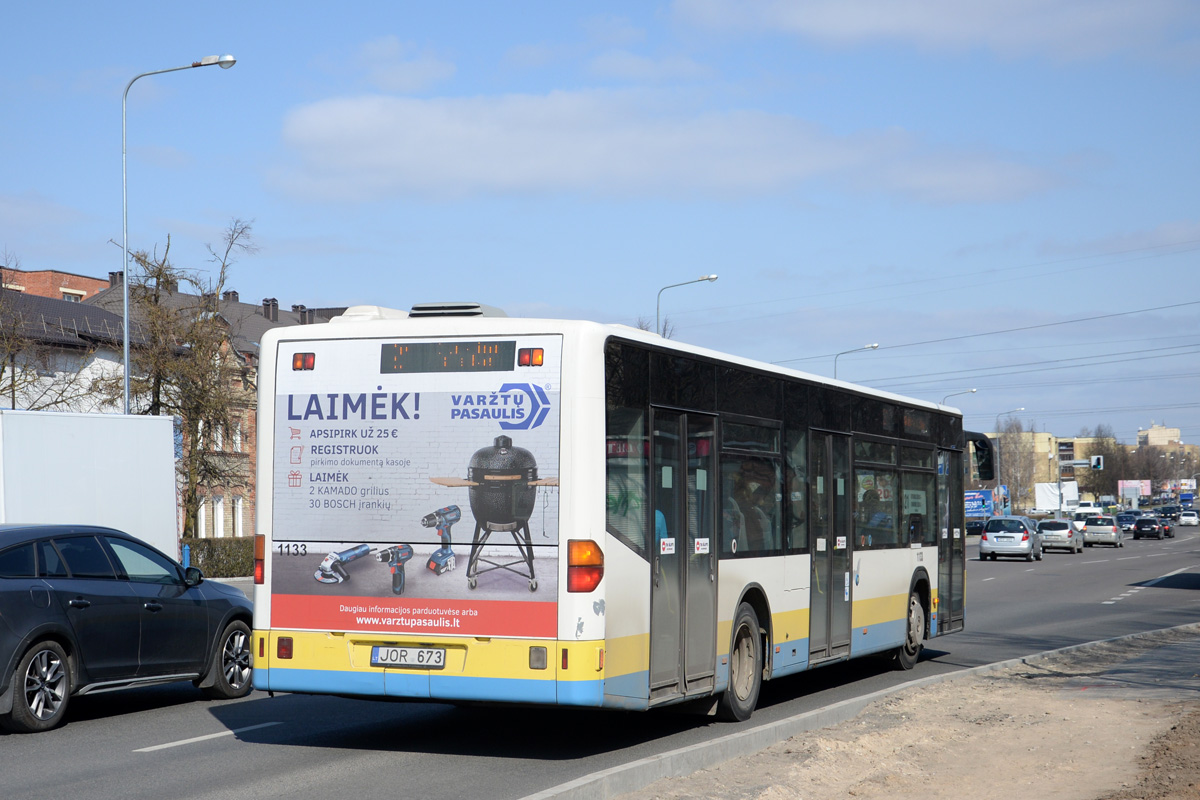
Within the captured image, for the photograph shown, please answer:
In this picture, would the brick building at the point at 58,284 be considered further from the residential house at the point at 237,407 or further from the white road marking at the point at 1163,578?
the white road marking at the point at 1163,578

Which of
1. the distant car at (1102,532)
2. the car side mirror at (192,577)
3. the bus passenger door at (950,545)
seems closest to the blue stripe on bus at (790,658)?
the bus passenger door at (950,545)

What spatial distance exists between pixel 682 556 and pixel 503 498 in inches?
65.0

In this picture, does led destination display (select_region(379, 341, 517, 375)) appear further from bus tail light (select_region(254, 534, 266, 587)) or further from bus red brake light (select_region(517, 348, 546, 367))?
bus tail light (select_region(254, 534, 266, 587))

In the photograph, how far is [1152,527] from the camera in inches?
3489

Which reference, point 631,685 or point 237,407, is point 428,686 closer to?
point 631,685

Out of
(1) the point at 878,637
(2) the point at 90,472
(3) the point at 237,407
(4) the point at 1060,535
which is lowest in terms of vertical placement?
(4) the point at 1060,535

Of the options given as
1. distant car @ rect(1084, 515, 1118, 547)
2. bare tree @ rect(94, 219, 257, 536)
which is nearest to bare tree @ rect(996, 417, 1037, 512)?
distant car @ rect(1084, 515, 1118, 547)

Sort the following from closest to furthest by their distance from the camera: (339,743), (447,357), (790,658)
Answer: (447,357) < (339,743) < (790,658)

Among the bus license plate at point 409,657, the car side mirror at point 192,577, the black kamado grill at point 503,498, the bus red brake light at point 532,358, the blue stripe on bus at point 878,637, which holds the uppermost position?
the bus red brake light at point 532,358

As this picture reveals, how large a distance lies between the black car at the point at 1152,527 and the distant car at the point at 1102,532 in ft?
51.8

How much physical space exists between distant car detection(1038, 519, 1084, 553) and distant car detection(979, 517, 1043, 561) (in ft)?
29.3

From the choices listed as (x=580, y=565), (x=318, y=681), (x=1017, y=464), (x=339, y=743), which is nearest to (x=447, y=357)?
(x=580, y=565)

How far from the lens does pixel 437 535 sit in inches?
345

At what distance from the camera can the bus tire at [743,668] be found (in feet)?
34.4
